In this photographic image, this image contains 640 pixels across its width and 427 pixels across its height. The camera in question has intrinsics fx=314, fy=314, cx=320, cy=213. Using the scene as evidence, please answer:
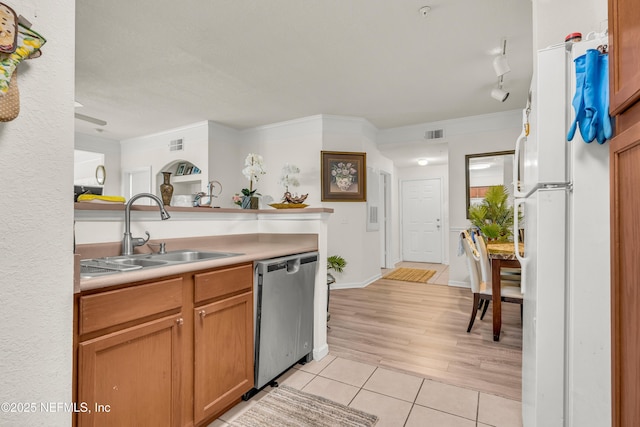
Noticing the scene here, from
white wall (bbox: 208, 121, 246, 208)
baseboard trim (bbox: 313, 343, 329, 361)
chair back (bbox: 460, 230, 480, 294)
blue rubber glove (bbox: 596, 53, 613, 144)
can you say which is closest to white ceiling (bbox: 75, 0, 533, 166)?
white wall (bbox: 208, 121, 246, 208)

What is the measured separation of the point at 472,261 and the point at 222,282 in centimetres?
231

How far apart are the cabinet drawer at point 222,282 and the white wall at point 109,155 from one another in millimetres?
5762

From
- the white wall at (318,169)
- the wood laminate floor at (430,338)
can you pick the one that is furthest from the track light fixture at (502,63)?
the wood laminate floor at (430,338)

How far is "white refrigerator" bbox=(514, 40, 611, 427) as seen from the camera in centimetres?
97

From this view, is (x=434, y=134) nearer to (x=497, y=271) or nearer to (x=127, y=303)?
(x=497, y=271)

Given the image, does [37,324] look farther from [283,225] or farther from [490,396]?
[490,396]

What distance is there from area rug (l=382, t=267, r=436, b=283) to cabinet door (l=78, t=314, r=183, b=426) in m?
4.41

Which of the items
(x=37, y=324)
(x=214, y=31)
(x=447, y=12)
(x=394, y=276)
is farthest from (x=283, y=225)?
(x=394, y=276)

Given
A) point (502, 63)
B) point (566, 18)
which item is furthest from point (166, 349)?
point (502, 63)

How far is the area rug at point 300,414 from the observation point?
5.53ft

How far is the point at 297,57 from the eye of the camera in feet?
9.88

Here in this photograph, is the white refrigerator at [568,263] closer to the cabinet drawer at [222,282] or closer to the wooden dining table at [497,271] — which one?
the cabinet drawer at [222,282]

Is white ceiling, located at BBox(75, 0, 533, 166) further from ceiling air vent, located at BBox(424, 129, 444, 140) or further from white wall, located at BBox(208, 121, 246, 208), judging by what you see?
white wall, located at BBox(208, 121, 246, 208)

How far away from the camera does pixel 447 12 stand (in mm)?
2340
